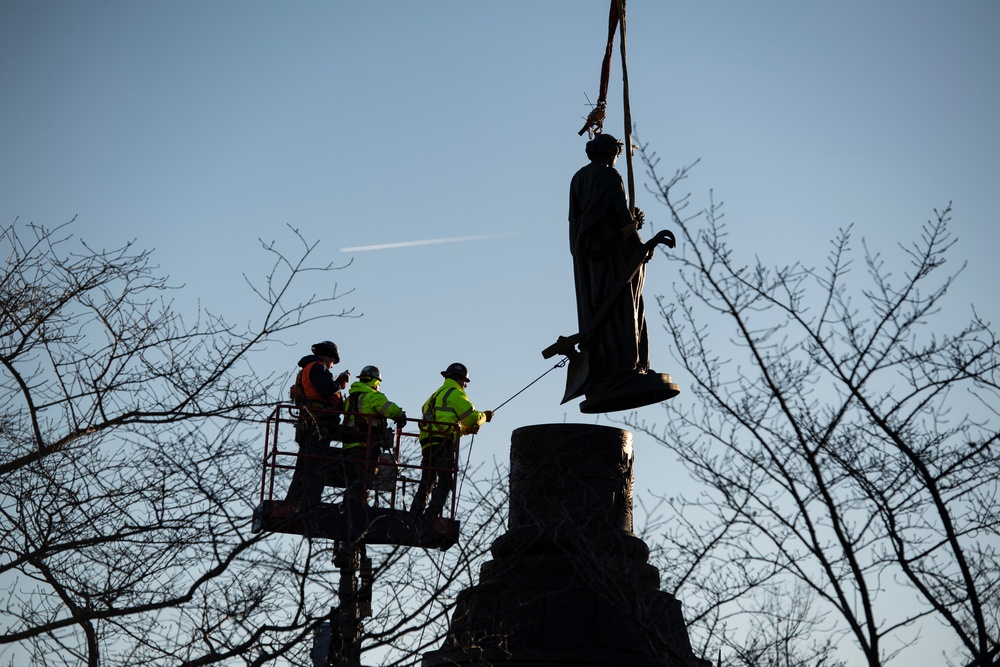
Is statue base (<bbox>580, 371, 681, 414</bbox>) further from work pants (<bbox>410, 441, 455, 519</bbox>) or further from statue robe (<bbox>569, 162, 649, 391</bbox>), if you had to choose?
work pants (<bbox>410, 441, 455, 519</bbox>)

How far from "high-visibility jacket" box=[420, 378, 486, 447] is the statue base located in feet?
4.39

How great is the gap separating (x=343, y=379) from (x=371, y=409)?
49 cm

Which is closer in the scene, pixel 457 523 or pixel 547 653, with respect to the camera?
pixel 547 653

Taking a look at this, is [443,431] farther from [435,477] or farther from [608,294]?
[608,294]

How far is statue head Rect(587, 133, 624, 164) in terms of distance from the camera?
44.9 ft

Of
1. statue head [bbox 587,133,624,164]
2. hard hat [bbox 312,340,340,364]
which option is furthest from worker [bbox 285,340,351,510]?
statue head [bbox 587,133,624,164]

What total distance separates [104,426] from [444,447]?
13.6ft

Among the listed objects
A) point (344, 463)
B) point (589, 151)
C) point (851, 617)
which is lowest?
point (851, 617)

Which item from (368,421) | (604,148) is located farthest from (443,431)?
(604,148)

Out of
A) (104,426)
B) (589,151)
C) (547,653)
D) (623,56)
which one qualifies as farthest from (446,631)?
(623,56)

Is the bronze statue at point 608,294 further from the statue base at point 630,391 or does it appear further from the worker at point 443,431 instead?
the worker at point 443,431

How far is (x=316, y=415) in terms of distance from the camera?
1298 cm

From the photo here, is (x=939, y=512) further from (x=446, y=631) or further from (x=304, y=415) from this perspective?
(x=304, y=415)

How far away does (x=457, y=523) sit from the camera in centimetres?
1188
